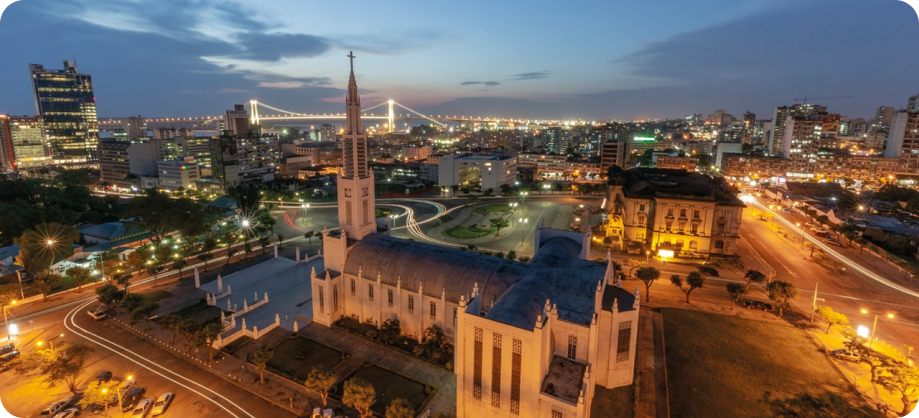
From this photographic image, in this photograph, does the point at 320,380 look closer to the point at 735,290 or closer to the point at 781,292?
the point at 735,290

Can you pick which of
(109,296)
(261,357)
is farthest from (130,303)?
(261,357)

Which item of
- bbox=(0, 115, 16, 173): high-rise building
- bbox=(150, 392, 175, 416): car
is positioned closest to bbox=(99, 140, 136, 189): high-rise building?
bbox=(0, 115, 16, 173): high-rise building

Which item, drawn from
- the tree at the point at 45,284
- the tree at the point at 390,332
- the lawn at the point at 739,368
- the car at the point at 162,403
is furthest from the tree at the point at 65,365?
the lawn at the point at 739,368

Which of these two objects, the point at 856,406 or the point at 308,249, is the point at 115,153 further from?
A: the point at 856,406

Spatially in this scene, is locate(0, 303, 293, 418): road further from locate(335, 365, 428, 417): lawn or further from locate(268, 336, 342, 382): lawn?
locate(335, 365, 428, 417): lawn

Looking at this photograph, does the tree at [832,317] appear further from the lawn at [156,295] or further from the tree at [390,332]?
the lawn at [156,295]

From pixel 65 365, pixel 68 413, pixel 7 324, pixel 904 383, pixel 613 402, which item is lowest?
pixel 613 402

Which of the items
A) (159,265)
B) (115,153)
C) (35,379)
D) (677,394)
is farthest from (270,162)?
(677,394)
